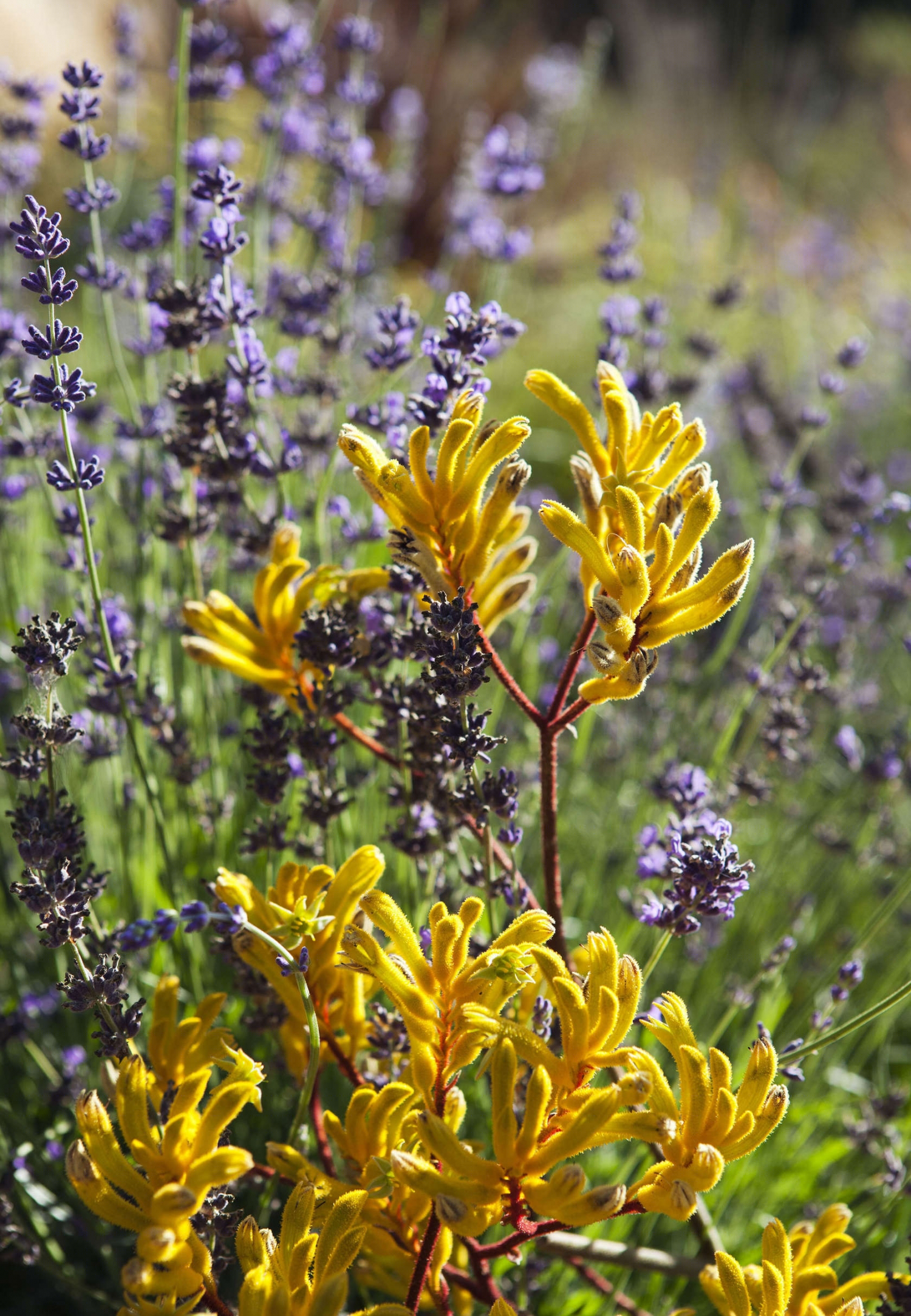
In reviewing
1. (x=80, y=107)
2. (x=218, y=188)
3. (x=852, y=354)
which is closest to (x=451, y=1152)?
(x=218, y=188)

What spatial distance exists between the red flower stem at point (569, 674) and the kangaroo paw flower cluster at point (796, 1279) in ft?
1.63

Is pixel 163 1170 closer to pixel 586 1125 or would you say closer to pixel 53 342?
pixel 586 1125

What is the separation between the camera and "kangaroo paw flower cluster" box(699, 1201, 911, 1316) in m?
0.92

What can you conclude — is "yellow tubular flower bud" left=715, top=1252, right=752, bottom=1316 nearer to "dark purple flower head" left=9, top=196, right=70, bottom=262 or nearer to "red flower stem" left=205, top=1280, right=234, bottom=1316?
"red flower stem" left=205, top=1280, right=234, bottom=1316

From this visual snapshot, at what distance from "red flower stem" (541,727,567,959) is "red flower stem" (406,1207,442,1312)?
0.26 metres

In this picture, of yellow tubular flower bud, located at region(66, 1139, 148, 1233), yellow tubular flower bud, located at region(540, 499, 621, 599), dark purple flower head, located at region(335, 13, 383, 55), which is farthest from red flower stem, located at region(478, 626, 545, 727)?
dark purple flower head, located at region(335, 13, 383, 55)

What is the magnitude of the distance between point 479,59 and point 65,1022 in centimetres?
963

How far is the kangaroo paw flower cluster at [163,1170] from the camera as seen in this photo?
32.6 inches

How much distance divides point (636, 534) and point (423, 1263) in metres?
0.65

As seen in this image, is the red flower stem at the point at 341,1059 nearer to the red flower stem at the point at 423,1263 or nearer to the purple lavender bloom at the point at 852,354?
the red flower stem at the point at 423,1263

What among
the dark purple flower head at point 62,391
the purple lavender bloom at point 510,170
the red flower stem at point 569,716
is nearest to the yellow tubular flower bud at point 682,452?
the red flower stem at point 569,716

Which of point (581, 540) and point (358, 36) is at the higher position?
point (358, 36)

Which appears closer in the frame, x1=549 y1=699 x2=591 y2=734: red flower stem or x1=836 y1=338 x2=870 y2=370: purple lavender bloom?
x1=549 y1=699 x2=591 y2=734: red flower stem

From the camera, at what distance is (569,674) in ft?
3.31
